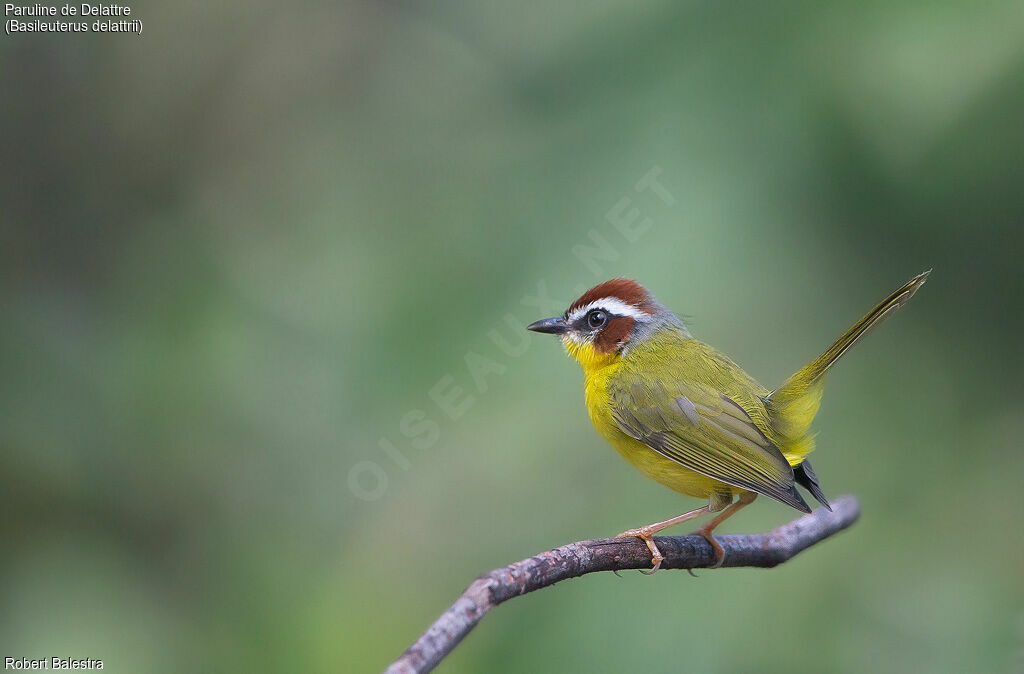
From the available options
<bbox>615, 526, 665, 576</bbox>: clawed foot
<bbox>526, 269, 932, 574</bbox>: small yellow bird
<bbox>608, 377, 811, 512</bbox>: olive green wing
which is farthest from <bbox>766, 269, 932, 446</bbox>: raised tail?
<bbox>615, 526, 665, 576</bbox>: clawed foot

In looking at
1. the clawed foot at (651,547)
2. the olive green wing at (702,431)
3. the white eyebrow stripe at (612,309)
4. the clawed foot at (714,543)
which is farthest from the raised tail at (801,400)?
the clawed foot at (651,547)

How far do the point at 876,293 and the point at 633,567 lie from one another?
185 cm

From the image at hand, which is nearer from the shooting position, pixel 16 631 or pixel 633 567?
pixel 633 567

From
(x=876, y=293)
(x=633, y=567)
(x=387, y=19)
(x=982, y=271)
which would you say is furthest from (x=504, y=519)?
(x=387, y=19)

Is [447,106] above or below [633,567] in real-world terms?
above

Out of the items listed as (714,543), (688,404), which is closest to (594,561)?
(714,543)

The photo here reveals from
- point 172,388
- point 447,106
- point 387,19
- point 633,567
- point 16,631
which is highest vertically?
point 387,19

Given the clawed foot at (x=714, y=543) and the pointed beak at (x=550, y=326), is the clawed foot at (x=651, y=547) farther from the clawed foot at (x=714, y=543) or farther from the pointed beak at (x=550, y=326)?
the pointed beak at (x=550, y=326)

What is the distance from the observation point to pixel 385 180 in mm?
4180

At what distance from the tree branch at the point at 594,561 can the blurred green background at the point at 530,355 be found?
0.30 meters

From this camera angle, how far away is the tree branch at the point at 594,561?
1602 millimetres

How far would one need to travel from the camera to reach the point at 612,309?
3459mm

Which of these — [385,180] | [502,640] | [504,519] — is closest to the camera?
[502,640]

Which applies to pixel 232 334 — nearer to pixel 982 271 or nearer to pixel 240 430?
pixel 240 430
